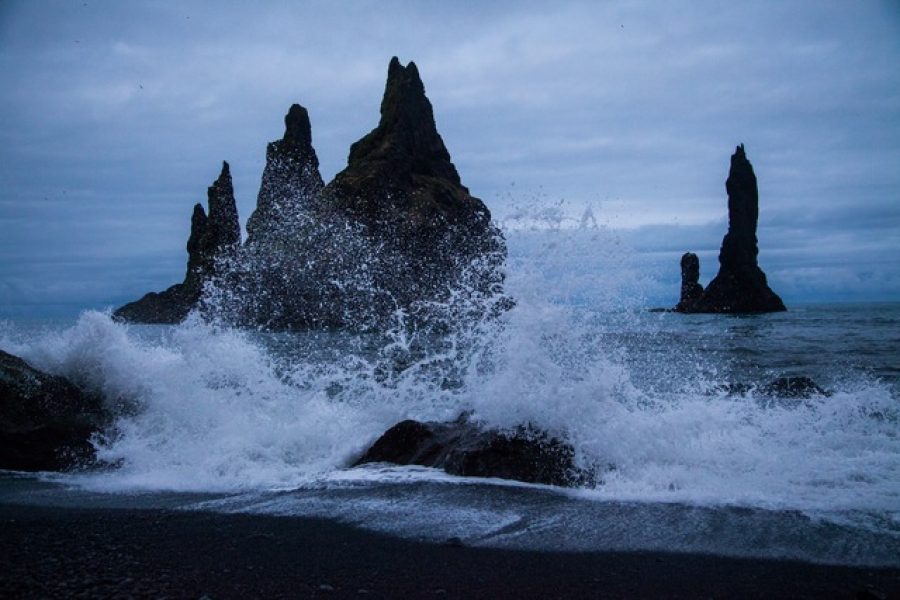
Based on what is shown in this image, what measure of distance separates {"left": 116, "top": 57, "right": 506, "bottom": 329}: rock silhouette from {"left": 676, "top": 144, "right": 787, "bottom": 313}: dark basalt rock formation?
97.5ft

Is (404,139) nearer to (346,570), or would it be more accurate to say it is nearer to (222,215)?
(222,215)

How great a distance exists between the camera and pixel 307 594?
3.00 meters

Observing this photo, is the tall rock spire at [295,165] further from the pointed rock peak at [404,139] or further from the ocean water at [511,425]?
the ocean water at [511,425]

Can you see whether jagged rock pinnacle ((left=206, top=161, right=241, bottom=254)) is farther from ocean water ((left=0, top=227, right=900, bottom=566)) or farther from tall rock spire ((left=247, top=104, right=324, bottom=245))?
ocean water ((left=0, top=227, right=900, bottom=566))

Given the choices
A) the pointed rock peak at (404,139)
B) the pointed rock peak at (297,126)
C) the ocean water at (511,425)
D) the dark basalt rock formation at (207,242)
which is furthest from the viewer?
the pointed rock peak at (297,126)

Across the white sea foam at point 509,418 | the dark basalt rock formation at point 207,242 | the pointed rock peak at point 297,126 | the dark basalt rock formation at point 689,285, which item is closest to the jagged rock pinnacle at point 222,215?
the dark basalt rock formation at point 207,242

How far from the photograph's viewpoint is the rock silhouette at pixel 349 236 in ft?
118

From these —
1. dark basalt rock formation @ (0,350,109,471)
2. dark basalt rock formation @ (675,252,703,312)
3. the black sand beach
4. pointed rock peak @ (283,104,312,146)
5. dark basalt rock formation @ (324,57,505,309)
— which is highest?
pointed rock peak @ (283,104,312,146)

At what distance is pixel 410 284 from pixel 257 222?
15668 mm

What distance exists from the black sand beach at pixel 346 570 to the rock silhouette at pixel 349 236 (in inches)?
396

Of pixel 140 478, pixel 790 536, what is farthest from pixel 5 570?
pixel 790 536

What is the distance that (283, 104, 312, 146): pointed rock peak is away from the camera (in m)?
65.2

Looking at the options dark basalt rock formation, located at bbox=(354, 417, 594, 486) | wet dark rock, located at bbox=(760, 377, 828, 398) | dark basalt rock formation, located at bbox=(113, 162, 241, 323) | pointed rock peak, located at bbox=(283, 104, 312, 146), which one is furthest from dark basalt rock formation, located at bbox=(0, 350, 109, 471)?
pointed rock peak, located at bbox=(283, 104, 312, 146)

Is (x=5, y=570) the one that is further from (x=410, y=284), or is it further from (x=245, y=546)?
(x=410, y=284)
